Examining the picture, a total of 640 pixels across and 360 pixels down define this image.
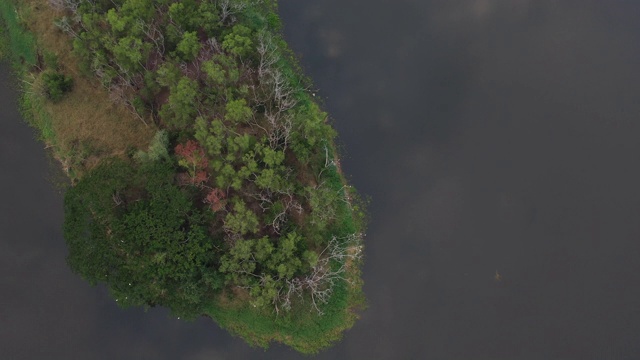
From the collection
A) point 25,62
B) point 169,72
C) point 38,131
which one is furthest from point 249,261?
point 25,62

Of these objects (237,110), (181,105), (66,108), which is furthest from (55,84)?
(237,110)

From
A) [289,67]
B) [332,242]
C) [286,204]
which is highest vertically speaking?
[289,67]

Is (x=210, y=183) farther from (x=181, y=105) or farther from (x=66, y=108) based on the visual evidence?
(x=66, y=108)

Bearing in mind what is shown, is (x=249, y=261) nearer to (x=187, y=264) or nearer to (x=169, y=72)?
(x=187, y=264)

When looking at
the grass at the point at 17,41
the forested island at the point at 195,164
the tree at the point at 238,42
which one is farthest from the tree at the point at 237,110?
the grass at the point at 17,41

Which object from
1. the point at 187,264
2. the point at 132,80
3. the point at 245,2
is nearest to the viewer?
the point at 187,264

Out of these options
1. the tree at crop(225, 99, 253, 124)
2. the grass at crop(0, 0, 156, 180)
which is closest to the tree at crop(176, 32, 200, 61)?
the tree at crop(225, 99, 253, 124)

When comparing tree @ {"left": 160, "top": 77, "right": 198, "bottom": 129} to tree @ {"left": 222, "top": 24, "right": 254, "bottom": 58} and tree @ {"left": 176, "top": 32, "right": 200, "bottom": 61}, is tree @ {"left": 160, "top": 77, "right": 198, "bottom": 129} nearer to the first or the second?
tree @ {"left": 176, "top": 32, "right": 200, "bottom": 61}

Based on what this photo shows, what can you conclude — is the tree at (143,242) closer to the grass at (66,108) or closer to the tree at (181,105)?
the tree at (181,105)

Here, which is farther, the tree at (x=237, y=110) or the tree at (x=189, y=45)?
the tree at (x=189, y=45)

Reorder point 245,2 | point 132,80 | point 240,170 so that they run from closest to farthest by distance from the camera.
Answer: point 240,170, point 132,80, point 245,2
